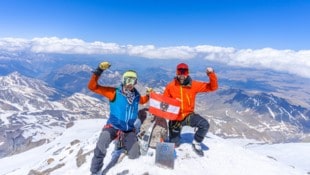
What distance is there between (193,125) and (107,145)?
5319 millimetres

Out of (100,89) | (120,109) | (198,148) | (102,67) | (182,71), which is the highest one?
(102,67)

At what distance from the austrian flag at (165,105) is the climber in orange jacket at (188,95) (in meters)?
0.47

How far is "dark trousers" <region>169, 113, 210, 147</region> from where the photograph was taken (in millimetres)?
18641

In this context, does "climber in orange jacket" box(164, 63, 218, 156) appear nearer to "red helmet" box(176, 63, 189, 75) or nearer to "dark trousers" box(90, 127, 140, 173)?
"red helmet" box(176, 63, 189, 75)

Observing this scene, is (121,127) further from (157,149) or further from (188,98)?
(188,98)

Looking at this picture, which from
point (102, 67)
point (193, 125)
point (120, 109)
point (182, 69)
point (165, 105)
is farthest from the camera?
point (193, 125)

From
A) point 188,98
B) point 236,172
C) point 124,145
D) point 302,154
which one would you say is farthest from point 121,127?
point 302,154

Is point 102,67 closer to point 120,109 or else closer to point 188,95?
point 120,109

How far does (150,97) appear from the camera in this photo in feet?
60.4

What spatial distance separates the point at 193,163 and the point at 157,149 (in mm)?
2536

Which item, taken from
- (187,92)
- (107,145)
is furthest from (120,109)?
(187,92)

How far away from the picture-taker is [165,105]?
18.4 m

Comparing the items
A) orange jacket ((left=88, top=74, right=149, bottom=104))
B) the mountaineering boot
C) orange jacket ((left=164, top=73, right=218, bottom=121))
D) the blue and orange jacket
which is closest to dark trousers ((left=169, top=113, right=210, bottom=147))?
the mountaineering boot

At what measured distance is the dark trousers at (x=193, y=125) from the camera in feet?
61.2
